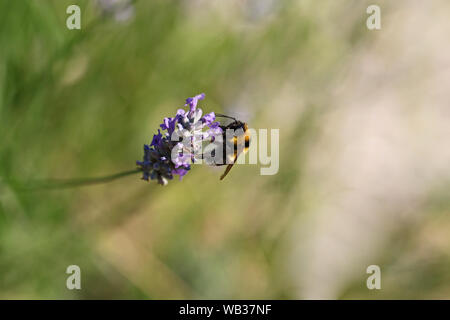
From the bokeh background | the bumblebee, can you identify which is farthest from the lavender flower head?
the bokeh background

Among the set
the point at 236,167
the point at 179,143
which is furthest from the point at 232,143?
the point at 236,167

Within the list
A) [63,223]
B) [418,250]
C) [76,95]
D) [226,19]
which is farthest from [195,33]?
[418,250]

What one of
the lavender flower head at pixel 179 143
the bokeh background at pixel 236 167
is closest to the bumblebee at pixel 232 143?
the lavender flower head at pixel 179 143

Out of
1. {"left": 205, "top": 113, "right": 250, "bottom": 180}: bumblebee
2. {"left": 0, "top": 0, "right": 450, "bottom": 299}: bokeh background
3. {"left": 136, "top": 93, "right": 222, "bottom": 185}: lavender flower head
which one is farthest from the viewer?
{"left": 0, "top": 0, "right": 450, "bottom": 299}: bokeh background

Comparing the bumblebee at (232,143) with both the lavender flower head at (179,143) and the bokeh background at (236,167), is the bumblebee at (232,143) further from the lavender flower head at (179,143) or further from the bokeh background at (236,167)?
the bokeh background at (236,167)

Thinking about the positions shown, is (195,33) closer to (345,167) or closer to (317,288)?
A: (345,167)

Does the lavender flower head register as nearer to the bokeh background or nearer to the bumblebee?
the bumblebee
